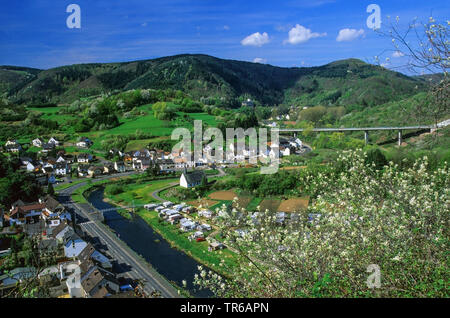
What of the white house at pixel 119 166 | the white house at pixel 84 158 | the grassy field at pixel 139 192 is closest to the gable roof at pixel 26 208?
the grassy field at pixel 139 192

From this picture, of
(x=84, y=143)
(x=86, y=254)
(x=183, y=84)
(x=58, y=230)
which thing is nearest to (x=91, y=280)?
(x=86, y=254)

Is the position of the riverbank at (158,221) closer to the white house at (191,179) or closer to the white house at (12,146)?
the white house at (191,179)

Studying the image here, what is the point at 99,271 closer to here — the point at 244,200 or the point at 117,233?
the point at 117,233

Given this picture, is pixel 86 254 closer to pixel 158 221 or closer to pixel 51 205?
pixel 158 221

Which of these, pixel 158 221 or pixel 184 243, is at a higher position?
pixel 158 221

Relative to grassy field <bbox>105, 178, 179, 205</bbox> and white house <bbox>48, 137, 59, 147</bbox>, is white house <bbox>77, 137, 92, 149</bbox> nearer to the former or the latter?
white house <bbox>48, 137, 59, 147</bbox>
